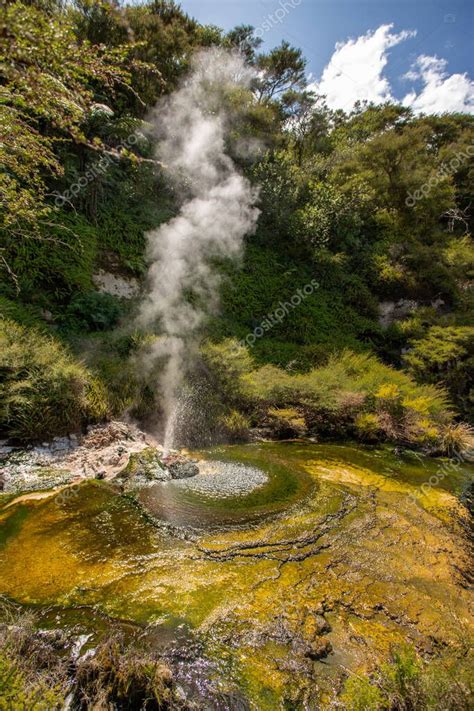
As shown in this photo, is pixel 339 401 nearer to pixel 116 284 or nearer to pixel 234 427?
pixel 234 427

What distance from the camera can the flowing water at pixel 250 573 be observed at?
8.00 ft

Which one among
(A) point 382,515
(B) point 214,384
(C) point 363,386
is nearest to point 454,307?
(C) point 363,386

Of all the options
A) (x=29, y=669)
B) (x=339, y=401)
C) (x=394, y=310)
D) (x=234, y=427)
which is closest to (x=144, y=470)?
(x=234, y=427)

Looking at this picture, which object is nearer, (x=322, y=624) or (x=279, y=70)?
(x=322, y=624)

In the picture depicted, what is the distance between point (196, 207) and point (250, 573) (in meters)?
13.4

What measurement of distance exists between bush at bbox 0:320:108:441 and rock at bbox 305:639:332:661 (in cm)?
519

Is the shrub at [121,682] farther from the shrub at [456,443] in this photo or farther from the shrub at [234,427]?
the shrub at [456,443]

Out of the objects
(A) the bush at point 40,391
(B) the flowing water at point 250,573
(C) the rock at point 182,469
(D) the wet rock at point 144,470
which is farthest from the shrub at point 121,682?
(A) the bush at point 40,391

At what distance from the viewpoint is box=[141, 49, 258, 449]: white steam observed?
11094 mm

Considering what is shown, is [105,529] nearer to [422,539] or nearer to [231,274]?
[422,539]

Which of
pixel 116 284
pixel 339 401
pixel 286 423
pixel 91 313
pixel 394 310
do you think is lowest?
pixel 286 423

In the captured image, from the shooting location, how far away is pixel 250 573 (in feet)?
10.8

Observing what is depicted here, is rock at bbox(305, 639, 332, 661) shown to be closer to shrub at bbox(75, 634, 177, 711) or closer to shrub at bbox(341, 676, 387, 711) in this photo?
shrub at bbox(341, 676, 387, 711)

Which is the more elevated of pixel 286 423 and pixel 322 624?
pixel 286 423
